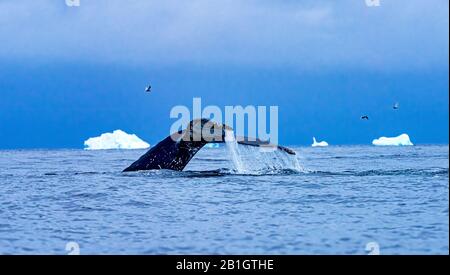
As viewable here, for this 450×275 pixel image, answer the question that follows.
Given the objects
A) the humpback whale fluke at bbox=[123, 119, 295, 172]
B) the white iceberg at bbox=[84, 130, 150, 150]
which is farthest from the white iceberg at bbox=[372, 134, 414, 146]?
the humpback whale fluke at bbox=[123, 119, 295, 172]

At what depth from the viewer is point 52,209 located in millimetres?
12117

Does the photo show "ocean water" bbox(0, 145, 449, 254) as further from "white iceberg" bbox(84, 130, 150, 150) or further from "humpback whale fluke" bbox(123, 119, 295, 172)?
"white iceberg" bbox(84, 130, 150, 150)

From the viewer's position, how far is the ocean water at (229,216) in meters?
8.39

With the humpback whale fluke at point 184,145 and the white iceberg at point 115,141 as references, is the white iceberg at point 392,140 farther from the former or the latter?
the humpback whale fluke at point 184,145

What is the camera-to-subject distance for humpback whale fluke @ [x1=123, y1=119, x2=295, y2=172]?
16.9 meters

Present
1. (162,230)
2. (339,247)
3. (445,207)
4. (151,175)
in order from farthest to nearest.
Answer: (151,175) < (445,207) < (162,230) < (339,247)

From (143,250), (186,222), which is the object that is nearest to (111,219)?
(186,222)

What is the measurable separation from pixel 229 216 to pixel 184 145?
787 cm

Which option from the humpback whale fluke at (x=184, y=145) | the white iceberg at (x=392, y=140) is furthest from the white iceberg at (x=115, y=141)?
the humpback whale fluke at (x=184, y=145)

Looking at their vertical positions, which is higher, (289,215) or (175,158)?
(175,158)

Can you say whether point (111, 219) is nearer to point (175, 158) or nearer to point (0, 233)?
point (0, 233)
